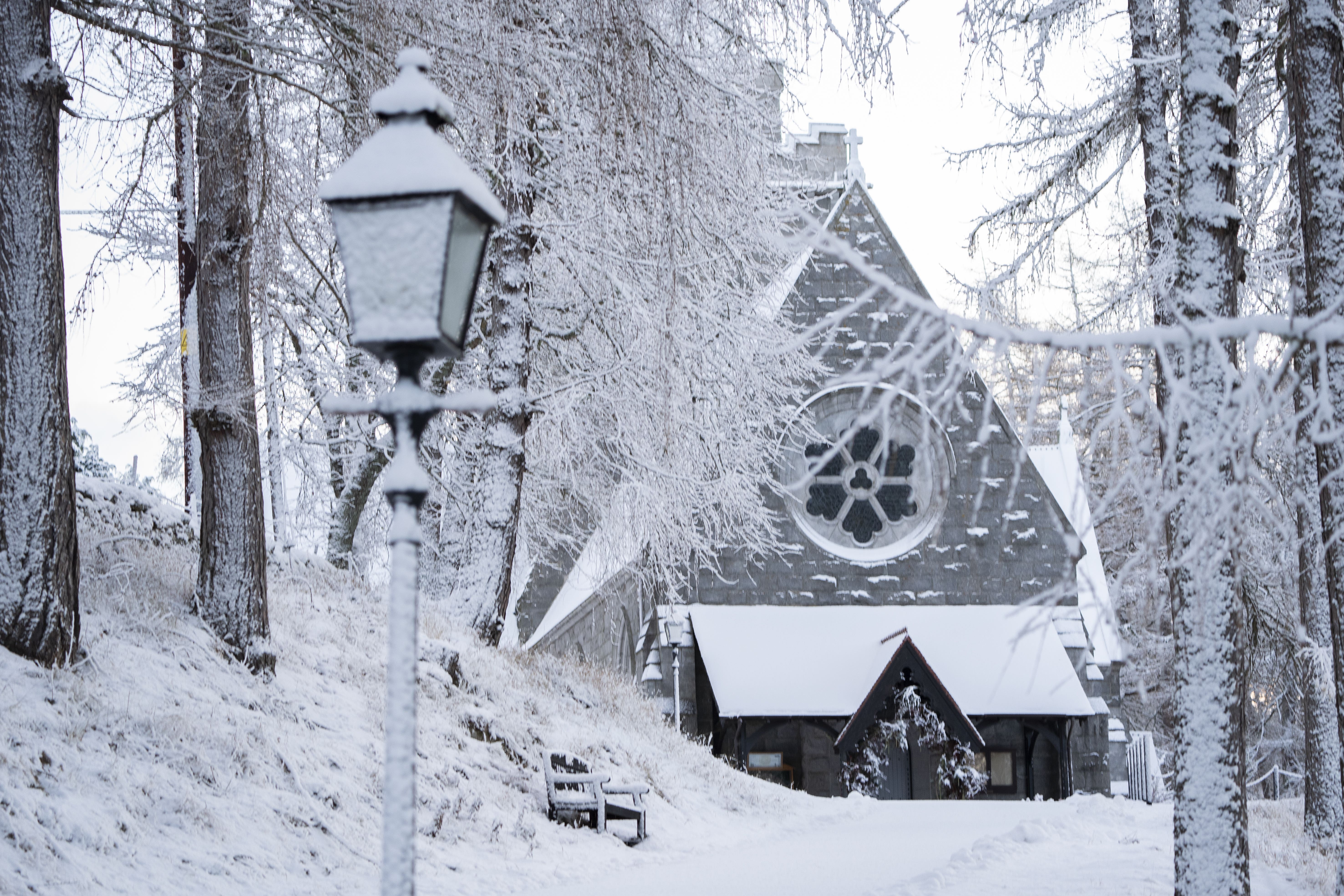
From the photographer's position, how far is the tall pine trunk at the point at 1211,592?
22.7 ft

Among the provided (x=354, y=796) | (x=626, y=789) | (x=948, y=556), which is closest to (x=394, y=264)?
(x=354, y=796)

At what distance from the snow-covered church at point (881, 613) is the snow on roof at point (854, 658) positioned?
4 cm

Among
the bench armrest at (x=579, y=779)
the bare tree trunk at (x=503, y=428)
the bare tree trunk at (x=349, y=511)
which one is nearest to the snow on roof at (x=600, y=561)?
the bare tree trunk at (x=503, y=428)

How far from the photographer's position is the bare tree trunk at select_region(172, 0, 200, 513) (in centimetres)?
990

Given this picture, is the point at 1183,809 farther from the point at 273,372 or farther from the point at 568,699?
the point at 273,372

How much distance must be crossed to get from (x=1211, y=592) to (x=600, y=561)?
1220cm

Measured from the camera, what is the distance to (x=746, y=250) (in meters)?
15.1

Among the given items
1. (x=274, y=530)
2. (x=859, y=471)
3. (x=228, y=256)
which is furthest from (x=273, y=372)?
(x=859, y=471)

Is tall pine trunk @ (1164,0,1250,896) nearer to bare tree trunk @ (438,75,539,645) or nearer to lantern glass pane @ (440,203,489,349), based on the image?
lantern glass pane @ (440,203,489,349)

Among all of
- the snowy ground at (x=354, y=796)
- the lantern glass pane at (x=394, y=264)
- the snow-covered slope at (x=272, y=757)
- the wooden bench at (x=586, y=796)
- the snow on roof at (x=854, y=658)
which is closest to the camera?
the lantern glass pane at (x=394, y=264)

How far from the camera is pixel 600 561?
18.1m

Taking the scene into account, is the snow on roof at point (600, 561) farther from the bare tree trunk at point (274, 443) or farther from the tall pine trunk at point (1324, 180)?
the tall pine trunk at point (1324, 180)

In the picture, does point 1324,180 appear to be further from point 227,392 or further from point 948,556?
point 948,556

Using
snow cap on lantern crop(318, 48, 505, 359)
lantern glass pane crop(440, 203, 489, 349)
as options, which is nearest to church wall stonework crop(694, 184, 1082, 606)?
lantern glass pane crop(440, 203, 489, 349)
